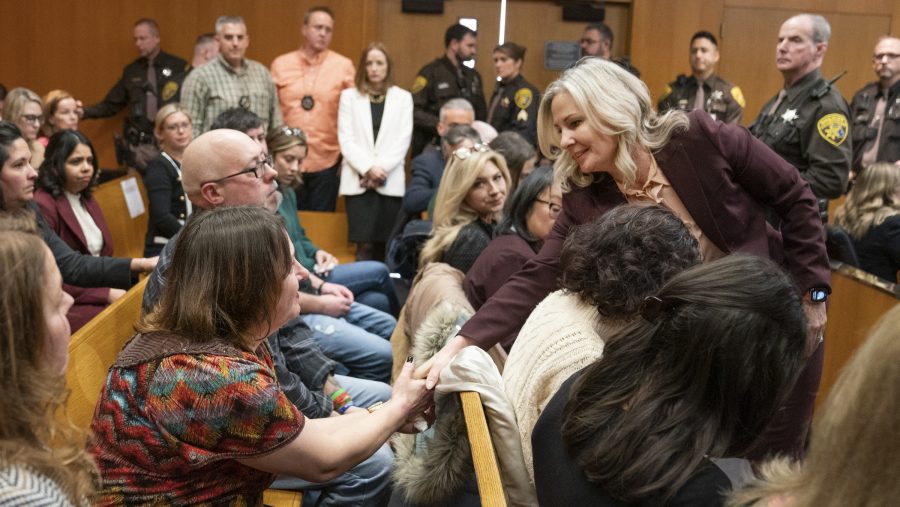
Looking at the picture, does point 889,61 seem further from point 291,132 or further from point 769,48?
point 291,132

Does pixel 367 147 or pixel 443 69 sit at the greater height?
pixel 443 69

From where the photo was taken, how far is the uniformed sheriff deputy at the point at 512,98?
6.96 meters

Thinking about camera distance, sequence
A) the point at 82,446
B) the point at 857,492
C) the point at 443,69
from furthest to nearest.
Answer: the point at 443,69 → the point at 82,446 → the point at 857,492

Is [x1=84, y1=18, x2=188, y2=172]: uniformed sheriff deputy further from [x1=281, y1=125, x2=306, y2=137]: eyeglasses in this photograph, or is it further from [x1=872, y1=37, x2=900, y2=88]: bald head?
[x1=872, y1=37, x2=900, y2=88]: bald head

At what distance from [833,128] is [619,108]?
7.21 feet

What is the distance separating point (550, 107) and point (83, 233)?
7.96 feet

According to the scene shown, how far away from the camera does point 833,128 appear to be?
414 cm

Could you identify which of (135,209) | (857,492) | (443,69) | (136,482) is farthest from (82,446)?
(443,69)

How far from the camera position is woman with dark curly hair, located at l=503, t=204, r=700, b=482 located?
1862 millimetres

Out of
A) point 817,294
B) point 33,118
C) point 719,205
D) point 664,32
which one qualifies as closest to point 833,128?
point 817,294

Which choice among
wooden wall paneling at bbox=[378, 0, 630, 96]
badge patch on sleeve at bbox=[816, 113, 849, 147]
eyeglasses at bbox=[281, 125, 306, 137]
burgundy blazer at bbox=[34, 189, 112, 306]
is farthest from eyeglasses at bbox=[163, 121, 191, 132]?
wooden wall paneling at bbox=[378, 0, 630, 96]

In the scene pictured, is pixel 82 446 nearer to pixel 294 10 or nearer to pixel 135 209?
pixel 135 209

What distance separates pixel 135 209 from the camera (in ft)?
17.5

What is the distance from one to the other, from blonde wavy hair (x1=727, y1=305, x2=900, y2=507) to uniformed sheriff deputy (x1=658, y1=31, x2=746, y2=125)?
609 centimetres
